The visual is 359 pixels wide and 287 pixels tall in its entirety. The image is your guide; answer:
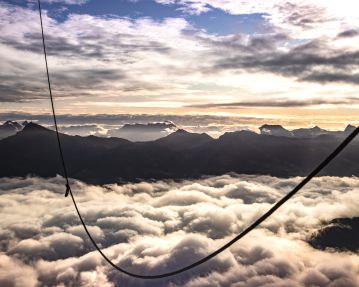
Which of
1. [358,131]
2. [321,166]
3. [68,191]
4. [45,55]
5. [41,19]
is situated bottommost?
[68,191]

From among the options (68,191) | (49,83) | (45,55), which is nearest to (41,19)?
→ (45,55)

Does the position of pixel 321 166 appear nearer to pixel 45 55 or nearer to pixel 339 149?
pixel 339 149

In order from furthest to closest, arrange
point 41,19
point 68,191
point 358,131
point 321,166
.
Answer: point 68,191 → point 41,19 → point 321,166 → point 358,131

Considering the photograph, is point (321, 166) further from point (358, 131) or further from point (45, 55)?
point (45, 55)

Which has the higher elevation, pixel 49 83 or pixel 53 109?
pixel 49 83

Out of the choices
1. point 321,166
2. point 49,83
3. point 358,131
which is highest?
point 49,83

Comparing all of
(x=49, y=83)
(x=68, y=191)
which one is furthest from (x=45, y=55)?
(x=68, y=191)

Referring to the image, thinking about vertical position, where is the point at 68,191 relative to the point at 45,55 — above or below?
below

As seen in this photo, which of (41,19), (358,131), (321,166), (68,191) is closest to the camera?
(358,131)

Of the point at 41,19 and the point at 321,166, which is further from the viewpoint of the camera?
the point at 41,19
